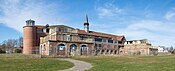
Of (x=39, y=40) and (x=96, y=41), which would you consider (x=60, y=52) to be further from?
(x=96, y=41)

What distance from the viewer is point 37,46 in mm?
75062

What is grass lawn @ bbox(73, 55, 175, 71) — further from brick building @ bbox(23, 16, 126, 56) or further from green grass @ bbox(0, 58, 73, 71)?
→ brick building @ bbox(23, 16, 126, 56)

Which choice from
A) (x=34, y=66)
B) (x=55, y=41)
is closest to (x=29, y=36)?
(x=55, y=41)

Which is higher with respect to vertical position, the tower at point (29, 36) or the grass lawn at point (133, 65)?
the tower at point (29, 36)

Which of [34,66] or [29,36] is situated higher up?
[29,36]

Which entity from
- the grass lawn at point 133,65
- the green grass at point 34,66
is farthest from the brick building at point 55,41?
the green grass at point 34,66

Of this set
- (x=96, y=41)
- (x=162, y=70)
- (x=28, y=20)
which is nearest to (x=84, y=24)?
(x=96, y=41)

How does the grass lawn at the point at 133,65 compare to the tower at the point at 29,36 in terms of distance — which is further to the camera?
the tower at the point at 29,36

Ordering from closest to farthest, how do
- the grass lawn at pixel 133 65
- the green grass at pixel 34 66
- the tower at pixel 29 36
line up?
the grass lawn at pixel 133 65, the green grass at pixel 34 66, the tower at pixel 29 36

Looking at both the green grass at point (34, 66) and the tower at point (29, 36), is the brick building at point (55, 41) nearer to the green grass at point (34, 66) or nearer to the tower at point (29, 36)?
the tower at point (29, 36)

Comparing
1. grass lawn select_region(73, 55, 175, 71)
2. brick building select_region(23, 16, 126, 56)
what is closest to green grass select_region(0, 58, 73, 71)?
grass lawn select_region(73, 55, 175, 71)

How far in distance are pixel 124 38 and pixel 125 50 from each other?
6480 mm

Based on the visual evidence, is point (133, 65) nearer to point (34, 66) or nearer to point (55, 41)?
point (34, 66)

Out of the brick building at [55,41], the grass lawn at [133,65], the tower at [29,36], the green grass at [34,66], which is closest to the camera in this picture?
the grass lawn at [133,65]
